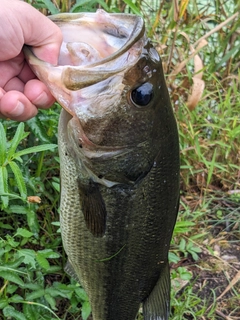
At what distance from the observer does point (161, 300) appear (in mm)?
1999

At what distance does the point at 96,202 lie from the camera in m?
1.75

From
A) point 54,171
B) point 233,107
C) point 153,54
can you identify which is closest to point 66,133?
point 153,54

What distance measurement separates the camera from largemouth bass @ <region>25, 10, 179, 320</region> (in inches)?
62.9

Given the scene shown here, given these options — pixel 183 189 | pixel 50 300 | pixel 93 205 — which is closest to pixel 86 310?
pixel 50 300

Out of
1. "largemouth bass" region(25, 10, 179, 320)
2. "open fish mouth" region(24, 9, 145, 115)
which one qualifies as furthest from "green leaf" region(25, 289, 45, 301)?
"open fish mouth" region(24, 9, 145, 115)

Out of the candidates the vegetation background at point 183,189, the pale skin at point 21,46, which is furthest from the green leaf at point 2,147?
the pale skin at point 21,46

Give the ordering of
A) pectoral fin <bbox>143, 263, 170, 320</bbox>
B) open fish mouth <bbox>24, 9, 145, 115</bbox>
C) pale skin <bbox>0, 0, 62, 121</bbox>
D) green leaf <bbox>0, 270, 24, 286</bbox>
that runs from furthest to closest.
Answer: green leaf <bbox>0, 270, 24, 286</bbox>
pectoral fin <bbox>143, 263, 170, 320</bbox>
pale skin <bbox>0, 0, 62, 121</bbox>
open fish mouth <bbox>24, 9, 145, 115</bbox>

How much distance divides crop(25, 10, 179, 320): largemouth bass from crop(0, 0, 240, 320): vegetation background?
38 cm

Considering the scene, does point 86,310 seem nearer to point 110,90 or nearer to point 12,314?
point 12,314

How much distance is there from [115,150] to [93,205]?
203 mm

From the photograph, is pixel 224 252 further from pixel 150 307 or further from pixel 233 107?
pixel 150 307

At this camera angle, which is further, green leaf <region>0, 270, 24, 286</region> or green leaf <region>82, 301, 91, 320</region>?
green leaf <region>82, 301, 91, 320</region>

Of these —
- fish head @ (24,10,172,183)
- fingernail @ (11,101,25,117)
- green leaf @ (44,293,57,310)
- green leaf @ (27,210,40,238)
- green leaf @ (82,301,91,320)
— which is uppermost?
fish head @ (24,10,172,183)

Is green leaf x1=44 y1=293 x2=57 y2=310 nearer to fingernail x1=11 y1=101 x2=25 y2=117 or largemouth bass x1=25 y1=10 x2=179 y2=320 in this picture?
largemouth bass x1=25 y1=10 x2=179 y2=320
